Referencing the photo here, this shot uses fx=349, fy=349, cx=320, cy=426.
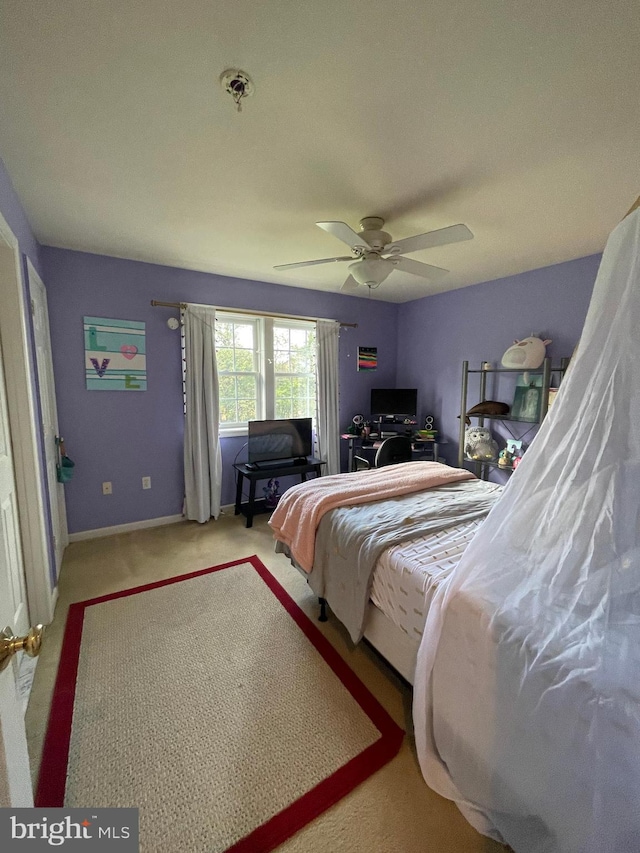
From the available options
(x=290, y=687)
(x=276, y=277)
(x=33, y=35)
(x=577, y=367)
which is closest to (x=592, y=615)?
(x=577, y=367)

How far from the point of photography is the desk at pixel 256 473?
11.2 feet

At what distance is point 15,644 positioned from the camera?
0.61 meters

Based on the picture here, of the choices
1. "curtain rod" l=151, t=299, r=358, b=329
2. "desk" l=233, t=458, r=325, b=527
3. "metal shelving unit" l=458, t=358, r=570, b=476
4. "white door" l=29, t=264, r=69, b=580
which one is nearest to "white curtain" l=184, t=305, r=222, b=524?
"curtain rod" l=151, t=299, r=358, b=329

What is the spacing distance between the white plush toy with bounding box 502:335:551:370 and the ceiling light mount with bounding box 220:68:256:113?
112 inches

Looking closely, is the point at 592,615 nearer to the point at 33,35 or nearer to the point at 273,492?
the point at 33,35

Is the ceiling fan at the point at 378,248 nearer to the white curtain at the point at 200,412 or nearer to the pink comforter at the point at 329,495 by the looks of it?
the pink comforter at the point at 329,495

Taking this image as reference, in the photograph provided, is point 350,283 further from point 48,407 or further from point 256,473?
point 48,407

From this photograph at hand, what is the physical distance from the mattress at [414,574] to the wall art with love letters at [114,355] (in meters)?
2.77

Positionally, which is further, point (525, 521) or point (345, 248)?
point (345, 248)

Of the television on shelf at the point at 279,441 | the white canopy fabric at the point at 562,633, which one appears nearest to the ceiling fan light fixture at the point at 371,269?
the white canopy fabric at the point at 562,633

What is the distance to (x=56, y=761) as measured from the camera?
132 cm

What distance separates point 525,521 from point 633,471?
0.34 metres

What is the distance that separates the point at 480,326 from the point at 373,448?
1.79 m

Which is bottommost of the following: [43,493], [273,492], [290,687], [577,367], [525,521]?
[290,687]
